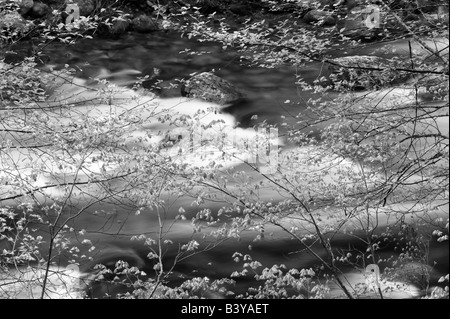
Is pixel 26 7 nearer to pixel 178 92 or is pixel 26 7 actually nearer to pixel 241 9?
pixel 178 92

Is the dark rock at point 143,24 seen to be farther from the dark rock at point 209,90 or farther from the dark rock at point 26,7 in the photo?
the dark rock at point 209,90

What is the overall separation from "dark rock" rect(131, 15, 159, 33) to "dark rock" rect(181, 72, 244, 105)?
4.50 meters

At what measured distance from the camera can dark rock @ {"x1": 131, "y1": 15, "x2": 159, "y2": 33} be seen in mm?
16516

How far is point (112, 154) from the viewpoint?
8.02 metres

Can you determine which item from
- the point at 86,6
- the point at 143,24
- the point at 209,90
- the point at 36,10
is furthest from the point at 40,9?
the point at 209,90

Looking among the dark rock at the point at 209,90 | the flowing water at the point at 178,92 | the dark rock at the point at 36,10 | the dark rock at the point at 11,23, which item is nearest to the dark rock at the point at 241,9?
the flowing water at the point at 178,92

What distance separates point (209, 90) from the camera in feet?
41.5

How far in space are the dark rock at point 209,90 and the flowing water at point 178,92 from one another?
33 cm

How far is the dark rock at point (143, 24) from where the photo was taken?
54.2 ft

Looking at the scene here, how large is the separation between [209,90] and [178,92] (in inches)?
35.4

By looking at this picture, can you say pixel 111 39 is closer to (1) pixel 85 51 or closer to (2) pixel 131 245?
Answer: (1) pixel 85 51

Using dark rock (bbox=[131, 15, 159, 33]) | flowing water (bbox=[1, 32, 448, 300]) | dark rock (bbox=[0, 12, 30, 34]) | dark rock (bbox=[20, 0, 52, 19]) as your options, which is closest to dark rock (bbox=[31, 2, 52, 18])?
dark rock (bbox=[20, 0, 52, 19])

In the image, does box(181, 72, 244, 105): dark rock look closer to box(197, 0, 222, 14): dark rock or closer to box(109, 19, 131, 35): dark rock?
box(109, 19, 131, 35): dark rock
